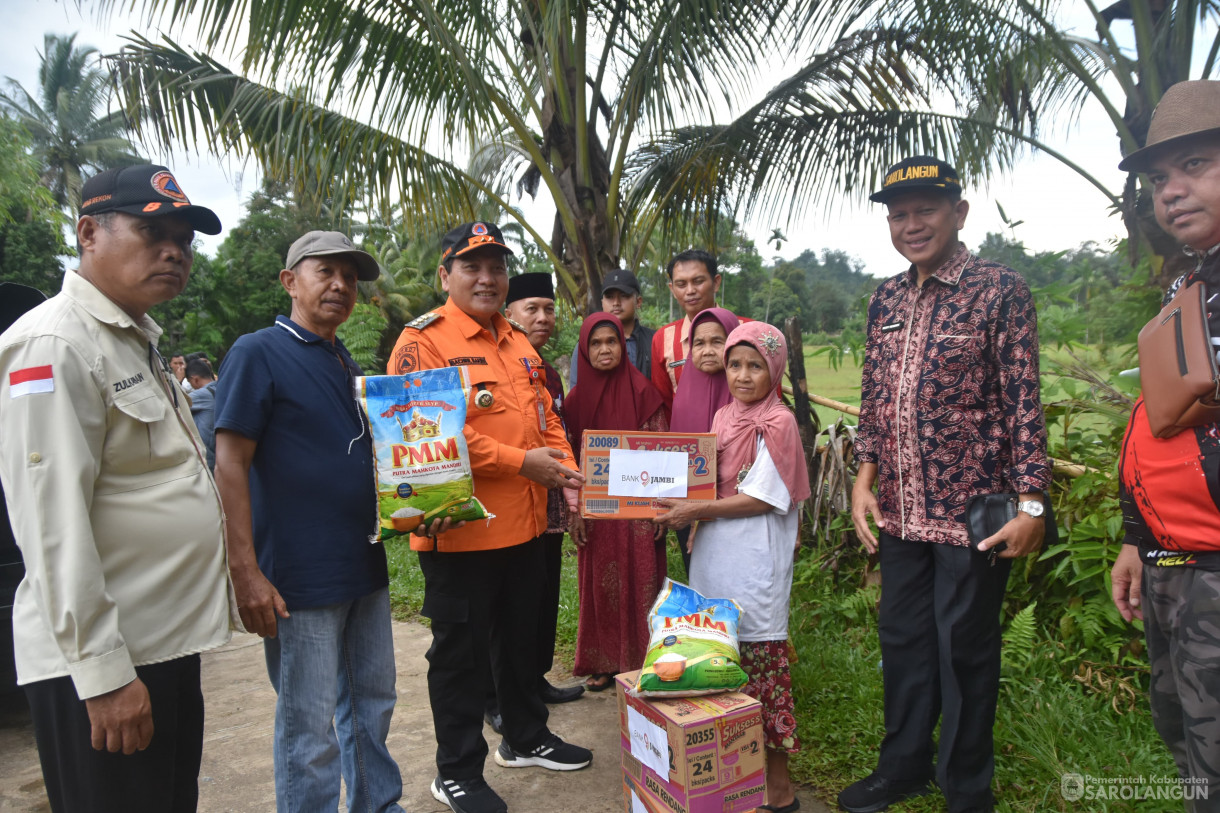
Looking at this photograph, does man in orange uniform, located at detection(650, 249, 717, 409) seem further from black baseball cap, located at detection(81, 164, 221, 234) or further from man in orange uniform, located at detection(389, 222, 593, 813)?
black baseball cap, located at detection(81, 164, 221, 234)

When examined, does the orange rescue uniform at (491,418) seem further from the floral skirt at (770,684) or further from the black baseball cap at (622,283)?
the black baseball cap at (622,283)

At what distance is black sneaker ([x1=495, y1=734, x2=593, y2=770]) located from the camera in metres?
3.04

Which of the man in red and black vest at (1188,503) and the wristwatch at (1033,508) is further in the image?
the wristwatch at (1033,508)

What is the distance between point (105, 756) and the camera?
1.60 metres

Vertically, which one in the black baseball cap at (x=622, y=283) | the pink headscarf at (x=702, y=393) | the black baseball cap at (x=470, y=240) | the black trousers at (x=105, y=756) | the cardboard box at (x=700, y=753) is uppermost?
the black baseball cap at (x=622, y=283)

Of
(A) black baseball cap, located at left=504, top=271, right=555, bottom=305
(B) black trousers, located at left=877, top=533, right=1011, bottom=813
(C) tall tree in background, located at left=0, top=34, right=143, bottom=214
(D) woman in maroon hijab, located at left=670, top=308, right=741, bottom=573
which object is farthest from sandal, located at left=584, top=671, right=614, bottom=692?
(C) tall tree in background, located at left=0, top=34, right=143, bottom=214

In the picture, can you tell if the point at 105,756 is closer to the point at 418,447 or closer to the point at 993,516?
the point at 418,447

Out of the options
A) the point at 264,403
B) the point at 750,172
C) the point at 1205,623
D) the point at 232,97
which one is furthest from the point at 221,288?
the point at 1205,623

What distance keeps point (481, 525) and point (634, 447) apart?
647 mm

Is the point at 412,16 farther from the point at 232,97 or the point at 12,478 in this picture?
the point at 12,478

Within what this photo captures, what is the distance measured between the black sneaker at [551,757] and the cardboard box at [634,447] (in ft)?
3.62

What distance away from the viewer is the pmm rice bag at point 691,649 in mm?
2268

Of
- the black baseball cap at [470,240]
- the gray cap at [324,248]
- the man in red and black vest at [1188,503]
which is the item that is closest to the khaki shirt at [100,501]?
the gray cap at [324,248]

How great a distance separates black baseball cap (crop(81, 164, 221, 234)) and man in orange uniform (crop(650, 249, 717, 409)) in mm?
2680
